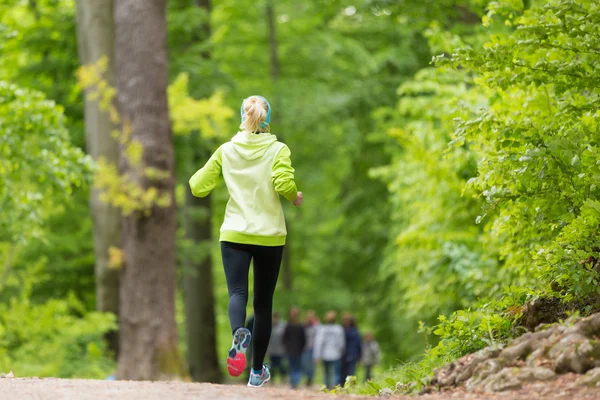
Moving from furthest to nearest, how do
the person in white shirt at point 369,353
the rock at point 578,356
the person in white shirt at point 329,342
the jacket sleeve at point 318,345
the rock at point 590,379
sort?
the person in white shirt at point 369,353 → the jacket sleeve at point 318,345 → the person in white shirt at point 329,342 → the rock at point 578,356 → the rock at point 590,379

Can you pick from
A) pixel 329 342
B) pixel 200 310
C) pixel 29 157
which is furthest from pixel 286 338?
pixel 29 157

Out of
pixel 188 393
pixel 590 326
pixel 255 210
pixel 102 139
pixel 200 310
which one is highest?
pixel 102 139

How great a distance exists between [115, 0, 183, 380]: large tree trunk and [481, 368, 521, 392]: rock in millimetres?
7411

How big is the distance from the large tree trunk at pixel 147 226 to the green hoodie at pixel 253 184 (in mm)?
5996

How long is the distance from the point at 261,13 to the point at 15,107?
15.7 m

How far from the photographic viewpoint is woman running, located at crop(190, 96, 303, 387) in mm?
5906

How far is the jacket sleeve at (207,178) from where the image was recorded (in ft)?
20.0

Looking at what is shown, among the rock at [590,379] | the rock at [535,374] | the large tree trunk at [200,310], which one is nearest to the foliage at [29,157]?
the rock at [535,374]

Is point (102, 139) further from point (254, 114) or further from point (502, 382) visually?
point (502, 382)

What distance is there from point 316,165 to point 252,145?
19.0 m

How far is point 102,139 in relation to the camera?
1433cm

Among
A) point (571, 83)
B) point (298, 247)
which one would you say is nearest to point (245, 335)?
point (571, 83)

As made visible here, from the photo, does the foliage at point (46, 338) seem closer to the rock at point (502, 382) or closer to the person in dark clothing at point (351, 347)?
the person in dark clothing at point (351, 347)

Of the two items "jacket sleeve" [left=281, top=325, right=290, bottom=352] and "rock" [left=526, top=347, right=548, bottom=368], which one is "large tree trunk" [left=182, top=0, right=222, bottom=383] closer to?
"jacket sleeve" [left=281, top=325, right=290, bottom=352]
